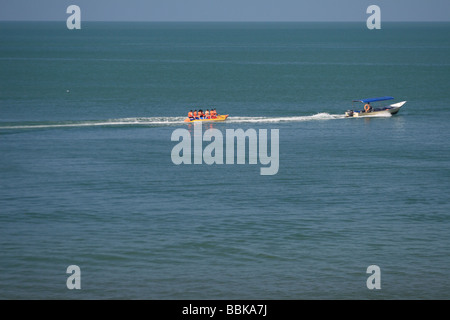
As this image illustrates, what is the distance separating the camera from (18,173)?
60.6m

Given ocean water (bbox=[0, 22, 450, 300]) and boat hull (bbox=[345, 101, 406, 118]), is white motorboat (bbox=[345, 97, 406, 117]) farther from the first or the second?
ocean water (bbox=[0, 22, 450, 300])

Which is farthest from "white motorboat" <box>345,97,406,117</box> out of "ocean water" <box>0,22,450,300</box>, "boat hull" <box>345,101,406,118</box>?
"ocean water" <box>0,22,450,300</box>

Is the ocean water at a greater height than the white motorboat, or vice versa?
the white motorboat

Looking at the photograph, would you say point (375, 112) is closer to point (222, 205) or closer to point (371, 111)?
point (371, 111)

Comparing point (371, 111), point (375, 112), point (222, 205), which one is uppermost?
point (371, 111)

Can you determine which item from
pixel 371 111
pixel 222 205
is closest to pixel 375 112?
pixel 371 111

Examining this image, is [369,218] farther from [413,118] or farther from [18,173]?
[413,118]

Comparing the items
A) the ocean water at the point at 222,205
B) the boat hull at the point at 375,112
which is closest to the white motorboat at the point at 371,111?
the boat hull at the point at 375,112

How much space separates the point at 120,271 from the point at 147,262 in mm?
1808

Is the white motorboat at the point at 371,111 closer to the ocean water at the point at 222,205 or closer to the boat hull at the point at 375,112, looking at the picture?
the boat hull at the point at 375,112

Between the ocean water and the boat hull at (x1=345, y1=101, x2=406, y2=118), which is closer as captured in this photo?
the ocean water

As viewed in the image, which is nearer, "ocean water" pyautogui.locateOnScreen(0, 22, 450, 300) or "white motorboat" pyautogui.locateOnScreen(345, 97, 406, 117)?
Result: "ocean water" pyautogui.locateOnScreen(0, 22, 450, 300)
